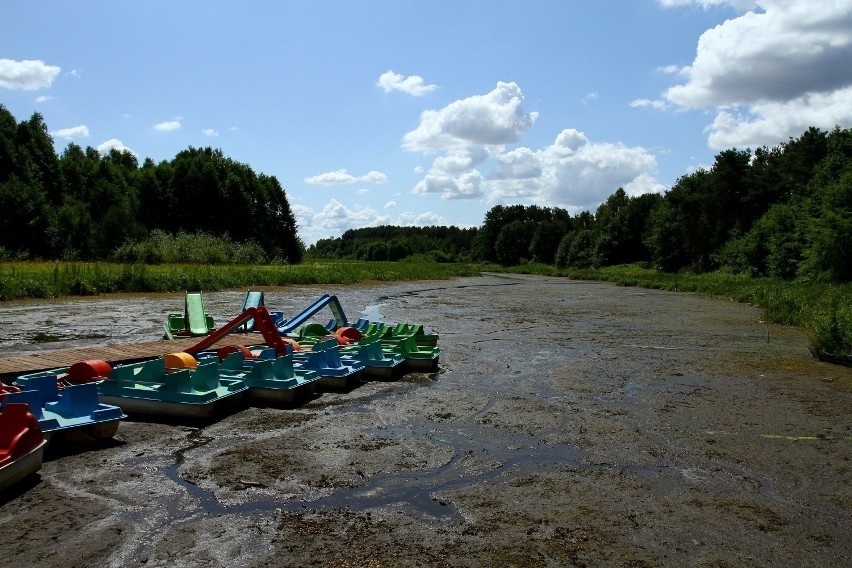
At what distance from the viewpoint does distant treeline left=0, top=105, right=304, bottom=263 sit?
4278 centimetres

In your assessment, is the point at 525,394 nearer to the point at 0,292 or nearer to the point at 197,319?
the point at 197,319

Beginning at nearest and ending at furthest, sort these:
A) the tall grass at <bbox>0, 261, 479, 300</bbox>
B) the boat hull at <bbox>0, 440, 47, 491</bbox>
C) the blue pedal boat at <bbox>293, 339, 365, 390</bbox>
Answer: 1. the boat hull at <bbox>0, 440, 47, 491</bbox>
2. the blue pedal boat at <bbox>293, 339, 365, 390</bbox>
3. the tall grass at <bbox>0, 261, 479, 300</bbox>

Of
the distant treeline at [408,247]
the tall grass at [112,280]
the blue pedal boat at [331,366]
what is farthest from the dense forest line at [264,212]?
the distant treeline at [408,247]

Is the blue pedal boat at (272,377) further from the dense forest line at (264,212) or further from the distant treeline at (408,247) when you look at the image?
the distant treeline at (408,247)

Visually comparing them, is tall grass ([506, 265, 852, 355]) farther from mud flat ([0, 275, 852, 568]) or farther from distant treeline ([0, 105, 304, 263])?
distant treeline ([0, 105, 304, 263])

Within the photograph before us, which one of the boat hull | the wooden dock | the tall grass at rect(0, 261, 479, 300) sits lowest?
the boat hull

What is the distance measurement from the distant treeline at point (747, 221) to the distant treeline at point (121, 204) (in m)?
38.2

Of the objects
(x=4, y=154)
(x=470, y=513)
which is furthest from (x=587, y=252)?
(x=470, y=513)

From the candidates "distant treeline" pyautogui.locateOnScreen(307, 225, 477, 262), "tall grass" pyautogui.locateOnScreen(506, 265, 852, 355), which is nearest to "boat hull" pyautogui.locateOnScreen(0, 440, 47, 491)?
"tall grass" pyautogui.locateOnScreen(506, 265, 852, 355)

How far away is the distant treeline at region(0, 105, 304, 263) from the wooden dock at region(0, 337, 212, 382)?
33.6 metres

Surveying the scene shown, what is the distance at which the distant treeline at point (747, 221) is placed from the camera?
116ft

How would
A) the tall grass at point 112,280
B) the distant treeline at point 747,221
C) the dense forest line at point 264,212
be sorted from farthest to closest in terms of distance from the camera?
the dense forest line at point 264,212 → the distant treeline at point 747,221 → the tall grass at point 112,280

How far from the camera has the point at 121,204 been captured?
5359cm

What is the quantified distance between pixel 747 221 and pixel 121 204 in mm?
52367
